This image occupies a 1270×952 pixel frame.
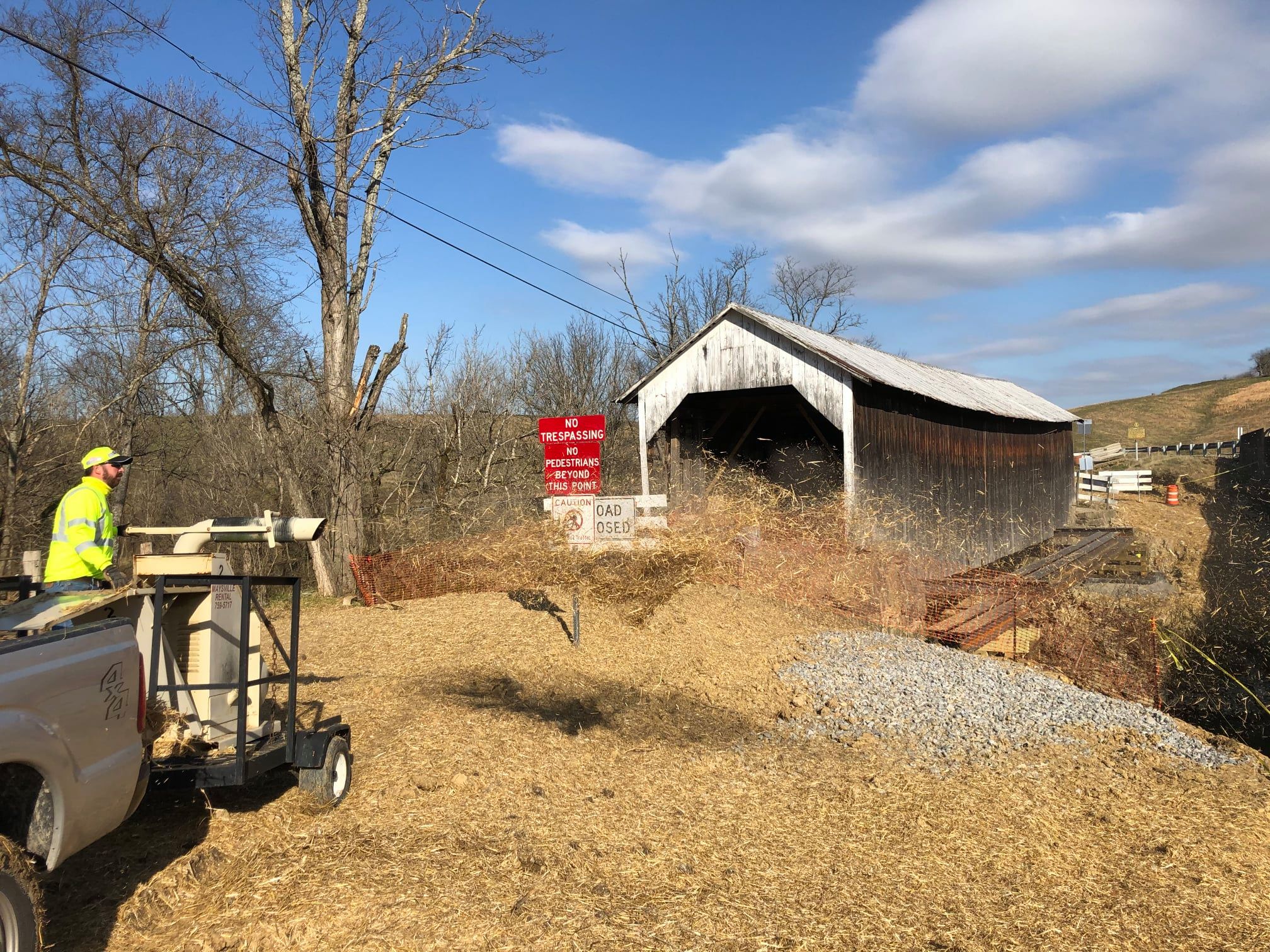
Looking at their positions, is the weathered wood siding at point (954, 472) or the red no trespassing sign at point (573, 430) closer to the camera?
the red no trespassing sign at point (573, 430)

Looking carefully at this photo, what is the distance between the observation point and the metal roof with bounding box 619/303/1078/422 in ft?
52.8

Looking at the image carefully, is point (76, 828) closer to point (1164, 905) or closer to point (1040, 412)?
point (1164, 905)

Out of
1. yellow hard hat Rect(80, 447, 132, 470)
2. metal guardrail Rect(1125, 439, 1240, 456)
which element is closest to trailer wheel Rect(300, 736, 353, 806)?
yellow hard hat Rect(80, 447, 132, 470)

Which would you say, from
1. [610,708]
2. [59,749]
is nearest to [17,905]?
[59,749]

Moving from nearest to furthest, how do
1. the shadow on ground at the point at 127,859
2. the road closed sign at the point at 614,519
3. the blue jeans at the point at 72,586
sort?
1. the shadow on ground at the point at 127,859
2. the blue jeans at the point at 72,586
3. the road closed sign at the point at 614,519

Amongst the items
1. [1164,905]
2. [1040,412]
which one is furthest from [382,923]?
[1040,412]

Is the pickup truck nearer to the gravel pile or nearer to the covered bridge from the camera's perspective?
the gravel pile

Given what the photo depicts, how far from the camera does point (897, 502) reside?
16828mm

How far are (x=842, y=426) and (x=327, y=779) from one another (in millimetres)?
12129

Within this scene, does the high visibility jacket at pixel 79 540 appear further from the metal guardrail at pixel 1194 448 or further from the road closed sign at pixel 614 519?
the metal guardrail at pixel 1194 448

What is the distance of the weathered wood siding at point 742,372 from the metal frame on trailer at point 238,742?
1213 centimetres

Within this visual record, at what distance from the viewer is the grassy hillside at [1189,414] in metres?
64.8

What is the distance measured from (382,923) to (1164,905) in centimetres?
425

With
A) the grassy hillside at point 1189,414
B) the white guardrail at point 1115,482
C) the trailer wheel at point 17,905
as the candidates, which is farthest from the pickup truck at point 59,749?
the grassy hillside at point 1189,414
